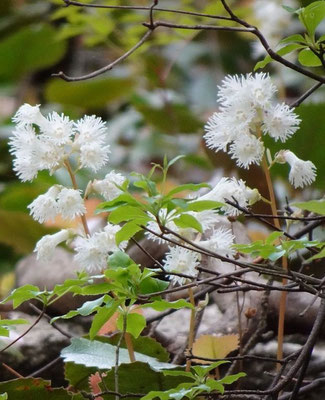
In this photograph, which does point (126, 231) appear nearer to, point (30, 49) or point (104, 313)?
point (104, 313)

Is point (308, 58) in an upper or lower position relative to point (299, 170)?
upper

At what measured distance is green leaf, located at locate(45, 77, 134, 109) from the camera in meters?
3.46

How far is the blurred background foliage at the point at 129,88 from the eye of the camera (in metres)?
2.28

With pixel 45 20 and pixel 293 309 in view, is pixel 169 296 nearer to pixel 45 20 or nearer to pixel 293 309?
pixel 293 309

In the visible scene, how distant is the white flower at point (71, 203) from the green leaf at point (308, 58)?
0.34 metres

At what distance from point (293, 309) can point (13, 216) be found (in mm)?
1032

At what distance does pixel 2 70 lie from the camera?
12.3 ft

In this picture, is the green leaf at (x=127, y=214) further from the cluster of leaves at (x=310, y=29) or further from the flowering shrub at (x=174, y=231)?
the cluster of leaves at (x=310, y=29)

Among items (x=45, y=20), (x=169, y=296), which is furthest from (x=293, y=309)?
(x=45, y=20)

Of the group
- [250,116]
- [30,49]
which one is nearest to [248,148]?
[250,116]

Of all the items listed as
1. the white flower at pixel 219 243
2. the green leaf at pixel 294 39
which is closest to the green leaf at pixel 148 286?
the white flower at pixel 219 243

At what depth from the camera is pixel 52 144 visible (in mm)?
1047

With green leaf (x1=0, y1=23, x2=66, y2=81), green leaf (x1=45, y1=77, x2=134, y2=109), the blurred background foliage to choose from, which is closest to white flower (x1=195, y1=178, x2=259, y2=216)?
the blurred background foliage

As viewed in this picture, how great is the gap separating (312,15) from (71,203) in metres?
0.38
